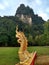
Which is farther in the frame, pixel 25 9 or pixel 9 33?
pixel 25 9

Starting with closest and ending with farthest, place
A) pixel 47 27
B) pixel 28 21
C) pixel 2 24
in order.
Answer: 1. pixel 47 27
2. pixel 2 24
3. pixel 28 21

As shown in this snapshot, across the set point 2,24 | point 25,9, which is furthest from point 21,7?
point 2,24

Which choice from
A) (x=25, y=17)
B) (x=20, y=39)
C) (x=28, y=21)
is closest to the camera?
(x=20, y=39)

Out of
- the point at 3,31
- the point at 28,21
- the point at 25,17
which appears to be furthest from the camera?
the point at 25,17

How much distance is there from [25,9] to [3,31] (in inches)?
1125

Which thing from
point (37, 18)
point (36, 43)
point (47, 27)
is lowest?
point (36, 43)

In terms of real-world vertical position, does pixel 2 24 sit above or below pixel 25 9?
below

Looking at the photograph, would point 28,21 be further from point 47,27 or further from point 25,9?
point 47,27

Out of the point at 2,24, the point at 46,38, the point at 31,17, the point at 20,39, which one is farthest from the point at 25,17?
the point at 20,39

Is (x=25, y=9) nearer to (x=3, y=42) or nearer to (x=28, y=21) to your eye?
(x=28, y=21)

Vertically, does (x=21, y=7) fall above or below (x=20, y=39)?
above

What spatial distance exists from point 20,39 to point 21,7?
58622mm

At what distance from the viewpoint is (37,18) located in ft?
205

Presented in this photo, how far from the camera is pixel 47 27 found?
1163 inches
